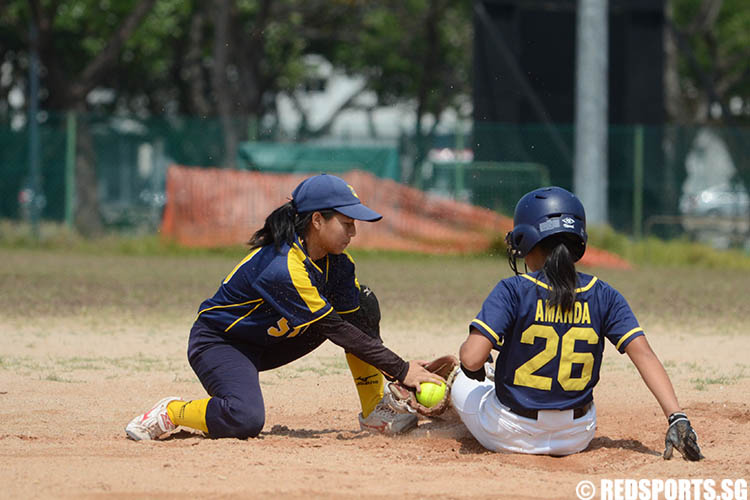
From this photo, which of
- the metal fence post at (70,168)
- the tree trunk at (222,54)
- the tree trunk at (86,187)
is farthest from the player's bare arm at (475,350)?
the tree trunk at (222,54)

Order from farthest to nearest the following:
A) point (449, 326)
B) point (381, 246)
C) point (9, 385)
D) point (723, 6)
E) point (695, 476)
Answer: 1. point (723, 6)
2. point (381, 246)
3. point (449, 326)
4. point (9, 385)
5. point (695, 476)

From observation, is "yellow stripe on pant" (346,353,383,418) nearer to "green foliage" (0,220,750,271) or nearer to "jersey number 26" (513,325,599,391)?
"jersey number 26" (513,325,599,391)

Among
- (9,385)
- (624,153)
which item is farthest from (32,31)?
(9,385)

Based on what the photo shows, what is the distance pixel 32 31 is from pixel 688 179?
45.5 feet

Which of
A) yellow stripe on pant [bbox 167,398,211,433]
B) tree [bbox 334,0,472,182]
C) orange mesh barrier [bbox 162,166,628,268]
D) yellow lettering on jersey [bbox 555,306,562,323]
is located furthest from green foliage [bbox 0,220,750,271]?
tree [bbox 334,0,472,182]

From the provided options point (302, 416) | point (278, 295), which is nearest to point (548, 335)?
point (278, 295)

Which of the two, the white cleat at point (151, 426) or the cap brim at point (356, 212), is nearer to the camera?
the cap brim at point (356, 212)

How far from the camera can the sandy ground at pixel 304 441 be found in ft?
14.3

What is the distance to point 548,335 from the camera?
4773 mm

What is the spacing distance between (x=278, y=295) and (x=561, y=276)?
1439 mm

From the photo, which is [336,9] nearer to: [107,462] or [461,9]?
[461,9]

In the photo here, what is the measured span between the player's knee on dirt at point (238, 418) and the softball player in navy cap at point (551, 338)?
1.13 m

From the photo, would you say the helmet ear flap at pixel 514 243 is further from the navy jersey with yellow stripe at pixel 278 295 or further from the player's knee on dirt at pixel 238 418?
the player's knee on dirt at pixel 238 418

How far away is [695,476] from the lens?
4.50 meters
